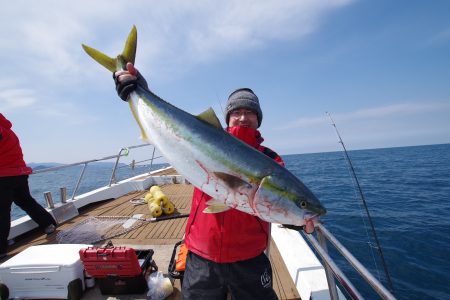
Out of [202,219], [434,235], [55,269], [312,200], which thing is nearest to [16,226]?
[55,269]

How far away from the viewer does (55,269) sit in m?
3.75

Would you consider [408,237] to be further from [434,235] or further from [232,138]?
[232,138]

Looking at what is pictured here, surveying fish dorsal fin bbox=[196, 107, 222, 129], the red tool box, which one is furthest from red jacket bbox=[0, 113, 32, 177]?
fish dorsal fin bbox=[196, 107, 222, 129]

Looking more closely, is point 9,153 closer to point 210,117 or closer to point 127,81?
point 127,81

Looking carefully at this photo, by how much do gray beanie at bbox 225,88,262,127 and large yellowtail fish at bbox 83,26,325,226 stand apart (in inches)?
20.1

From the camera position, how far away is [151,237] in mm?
6113

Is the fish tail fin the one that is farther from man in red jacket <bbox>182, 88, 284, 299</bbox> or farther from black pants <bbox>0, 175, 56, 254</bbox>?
black pants <bbox>0, 175, 56, 254</bbox>

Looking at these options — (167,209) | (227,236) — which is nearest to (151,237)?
(167,209)

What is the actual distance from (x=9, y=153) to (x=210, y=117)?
5329 mm

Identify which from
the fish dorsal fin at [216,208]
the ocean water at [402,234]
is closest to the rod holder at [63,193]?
the ocean water at [402,234]

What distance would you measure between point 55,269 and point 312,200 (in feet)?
13.0

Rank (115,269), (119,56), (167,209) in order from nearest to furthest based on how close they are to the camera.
A: (119,56) < (115,269) < (167,209)

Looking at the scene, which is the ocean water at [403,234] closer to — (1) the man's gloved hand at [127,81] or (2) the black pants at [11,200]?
(1) the man's gloved hand at [127,81]

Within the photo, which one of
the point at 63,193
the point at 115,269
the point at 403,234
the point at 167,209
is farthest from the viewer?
the point at 403,234
